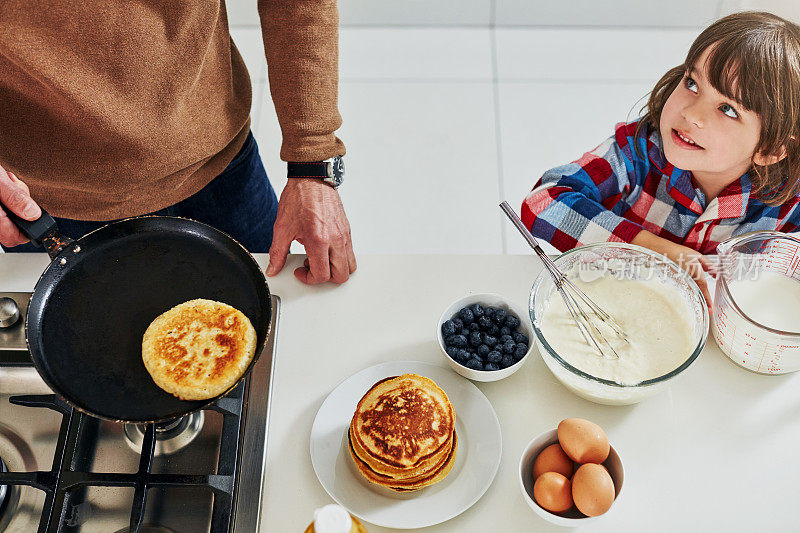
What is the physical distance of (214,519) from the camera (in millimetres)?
919

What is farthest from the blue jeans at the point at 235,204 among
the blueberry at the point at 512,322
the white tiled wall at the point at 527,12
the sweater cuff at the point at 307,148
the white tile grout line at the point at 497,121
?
the white tiled wall at the point at 527,12

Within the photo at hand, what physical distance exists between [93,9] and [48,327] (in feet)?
1.57

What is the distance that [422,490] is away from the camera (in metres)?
0.95

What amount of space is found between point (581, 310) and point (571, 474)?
271mm

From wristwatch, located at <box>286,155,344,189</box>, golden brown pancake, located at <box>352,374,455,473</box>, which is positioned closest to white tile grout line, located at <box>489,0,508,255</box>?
wristwatch, located at <box>286,155,344,189</box>

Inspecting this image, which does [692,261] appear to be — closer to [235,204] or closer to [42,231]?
[235,204]

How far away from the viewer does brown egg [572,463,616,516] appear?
33.3 inches

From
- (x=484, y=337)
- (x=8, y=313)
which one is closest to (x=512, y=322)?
(x=484, y=337)

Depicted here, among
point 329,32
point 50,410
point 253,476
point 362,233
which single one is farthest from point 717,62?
point 362,233

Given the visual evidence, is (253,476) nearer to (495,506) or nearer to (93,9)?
(495,506)

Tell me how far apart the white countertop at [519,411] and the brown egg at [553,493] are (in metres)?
0.08

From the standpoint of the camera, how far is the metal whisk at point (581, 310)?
103cm

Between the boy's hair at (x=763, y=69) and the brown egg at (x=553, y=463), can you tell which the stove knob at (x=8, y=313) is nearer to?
the brown egg at (x=553, y=463)

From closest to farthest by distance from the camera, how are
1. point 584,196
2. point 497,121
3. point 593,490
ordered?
point 593,490
point 584,196
point 497,121
